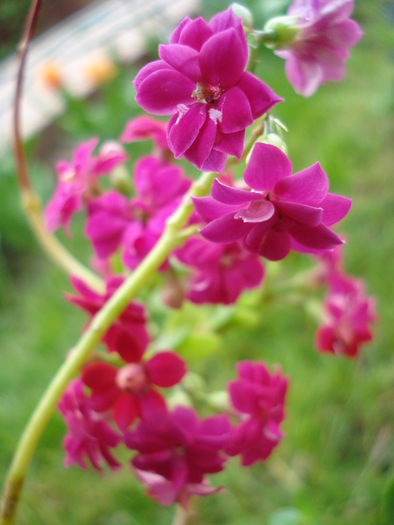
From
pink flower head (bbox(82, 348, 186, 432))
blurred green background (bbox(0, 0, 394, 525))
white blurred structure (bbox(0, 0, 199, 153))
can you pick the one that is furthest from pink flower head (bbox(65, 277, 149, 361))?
white blurred structure (bbox(0, 0, 199, 153))

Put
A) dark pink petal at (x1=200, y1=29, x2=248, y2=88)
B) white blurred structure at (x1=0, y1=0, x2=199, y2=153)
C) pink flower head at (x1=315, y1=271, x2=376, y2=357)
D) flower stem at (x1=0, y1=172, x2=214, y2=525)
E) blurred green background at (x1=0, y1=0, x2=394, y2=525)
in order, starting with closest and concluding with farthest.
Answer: dark pink petal at (x1=200, y1=29, x2=248, y2=88) → flower stem at (x1=0, y1=172, x2=214, y2=525) → pink flower head at (x1=315, y1=271, x2=376, y2=357) → blurred green background at (x1=0, y1=0, x2=394, y2=525) → white blurred structure at (x1=0, y1=0, x2=199, y2=153)

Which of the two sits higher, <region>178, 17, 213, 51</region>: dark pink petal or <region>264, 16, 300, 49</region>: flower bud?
<region>178, 17, 213, 51</region>: dark pink petal

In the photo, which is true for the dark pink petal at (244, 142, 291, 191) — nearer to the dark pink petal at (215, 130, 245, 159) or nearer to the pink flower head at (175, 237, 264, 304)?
the dark pink petal at (215, 130, 245, 159)

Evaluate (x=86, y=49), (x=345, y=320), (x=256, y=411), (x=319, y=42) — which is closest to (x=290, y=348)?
(x=345, y=320)

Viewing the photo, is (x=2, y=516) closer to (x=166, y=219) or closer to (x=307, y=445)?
(x=166, y=219)

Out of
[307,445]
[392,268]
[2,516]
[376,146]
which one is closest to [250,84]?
[2,516]

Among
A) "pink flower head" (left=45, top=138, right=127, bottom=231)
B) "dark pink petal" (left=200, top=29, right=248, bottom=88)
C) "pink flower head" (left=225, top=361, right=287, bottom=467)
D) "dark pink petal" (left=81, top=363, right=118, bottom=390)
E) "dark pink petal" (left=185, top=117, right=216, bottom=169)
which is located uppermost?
"dark pink petal" (left=200, top=29, right=248, bottom=88)

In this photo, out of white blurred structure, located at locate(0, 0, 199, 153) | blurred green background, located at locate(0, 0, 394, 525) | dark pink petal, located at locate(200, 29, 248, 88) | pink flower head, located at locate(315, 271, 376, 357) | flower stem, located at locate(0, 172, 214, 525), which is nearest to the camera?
dark pink petal, located at locate(200, 29, 248, 88)

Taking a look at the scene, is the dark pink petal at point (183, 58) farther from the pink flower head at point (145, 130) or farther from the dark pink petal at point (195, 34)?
the pink flower head at point (145, 130)

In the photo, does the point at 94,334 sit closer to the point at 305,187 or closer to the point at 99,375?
the point at 99,375
